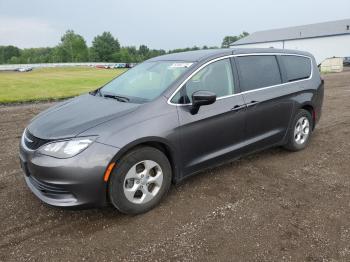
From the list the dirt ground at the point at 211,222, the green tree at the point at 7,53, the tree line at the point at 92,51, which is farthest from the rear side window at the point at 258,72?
the green tree at the point at 7,53

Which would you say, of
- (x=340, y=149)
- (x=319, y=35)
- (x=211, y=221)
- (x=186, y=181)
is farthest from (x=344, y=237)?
(x=319, y=35)

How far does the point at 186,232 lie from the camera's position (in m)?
3.18

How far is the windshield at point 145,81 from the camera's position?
3.85 metres

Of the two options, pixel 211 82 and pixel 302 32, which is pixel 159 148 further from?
pixel 302 32

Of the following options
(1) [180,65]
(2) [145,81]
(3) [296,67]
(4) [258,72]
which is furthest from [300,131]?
(2) [145,81]

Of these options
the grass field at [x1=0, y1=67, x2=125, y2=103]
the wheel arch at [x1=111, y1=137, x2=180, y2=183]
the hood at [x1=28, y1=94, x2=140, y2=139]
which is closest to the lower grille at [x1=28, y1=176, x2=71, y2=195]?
the hood at [x1=28, y1=94, x2=140, y2=139]

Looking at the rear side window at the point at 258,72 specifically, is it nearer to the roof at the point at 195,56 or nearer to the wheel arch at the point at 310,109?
the roof at the point at 195,56

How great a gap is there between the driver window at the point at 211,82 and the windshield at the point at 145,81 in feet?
0.58

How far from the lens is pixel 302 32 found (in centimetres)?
6919

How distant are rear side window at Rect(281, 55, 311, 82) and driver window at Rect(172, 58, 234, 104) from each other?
4.50ft

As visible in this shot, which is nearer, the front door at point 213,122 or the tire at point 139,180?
the tire at point 139,180

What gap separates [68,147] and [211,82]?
6.30 feet

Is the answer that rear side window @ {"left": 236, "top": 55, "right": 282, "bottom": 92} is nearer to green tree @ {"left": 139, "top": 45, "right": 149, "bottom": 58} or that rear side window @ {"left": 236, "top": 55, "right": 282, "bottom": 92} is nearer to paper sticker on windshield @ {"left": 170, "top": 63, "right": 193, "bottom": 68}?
paper sticker on windshield @ {"left": 170, "top": 63, "right": 193, "bottom": 68}

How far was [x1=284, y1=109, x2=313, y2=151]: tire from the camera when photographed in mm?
5230
